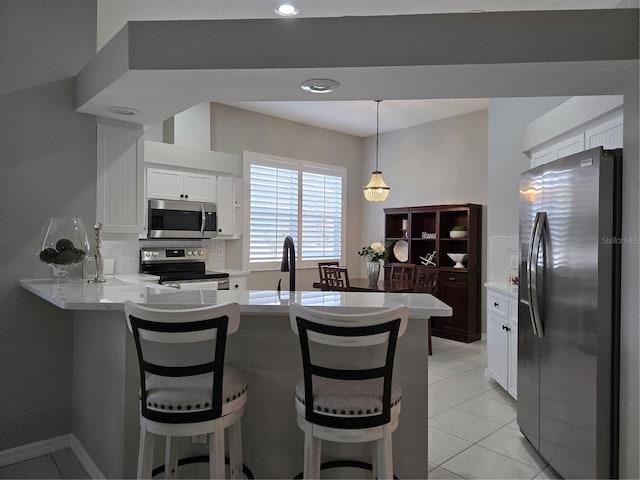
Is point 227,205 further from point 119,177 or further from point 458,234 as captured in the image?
point 458,234

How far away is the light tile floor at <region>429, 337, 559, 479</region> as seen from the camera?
103 inches

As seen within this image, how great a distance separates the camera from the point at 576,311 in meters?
2.30

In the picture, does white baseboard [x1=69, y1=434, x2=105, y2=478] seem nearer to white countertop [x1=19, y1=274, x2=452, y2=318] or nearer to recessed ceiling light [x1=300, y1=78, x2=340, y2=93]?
white countertop [x1=19, y1=274, x2=452, y2=318]

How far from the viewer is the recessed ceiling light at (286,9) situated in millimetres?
3154

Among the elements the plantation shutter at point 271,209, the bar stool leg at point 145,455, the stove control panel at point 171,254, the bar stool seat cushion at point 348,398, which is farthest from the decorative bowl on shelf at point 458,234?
the bar stool leg at point 145,455

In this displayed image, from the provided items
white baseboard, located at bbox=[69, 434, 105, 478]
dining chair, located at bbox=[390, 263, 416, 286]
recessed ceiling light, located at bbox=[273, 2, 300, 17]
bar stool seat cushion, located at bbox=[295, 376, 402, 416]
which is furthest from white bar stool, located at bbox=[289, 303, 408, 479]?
dining chair, located at bbox=[390, 263, 416, 286]

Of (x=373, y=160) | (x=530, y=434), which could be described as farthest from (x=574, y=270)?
(x=373, y=160)

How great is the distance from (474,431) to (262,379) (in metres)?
1.79

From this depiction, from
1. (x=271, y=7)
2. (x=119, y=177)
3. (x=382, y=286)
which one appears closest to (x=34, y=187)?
(x=119, y=177)

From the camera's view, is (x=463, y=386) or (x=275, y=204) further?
(x=275, y=204)

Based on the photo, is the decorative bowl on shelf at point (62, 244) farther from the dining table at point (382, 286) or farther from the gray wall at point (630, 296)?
the gray wall at point (630, 296)

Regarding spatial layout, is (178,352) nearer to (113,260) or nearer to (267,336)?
(267,336)

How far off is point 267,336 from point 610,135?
8.33ft

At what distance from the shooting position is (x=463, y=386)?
4.08m
